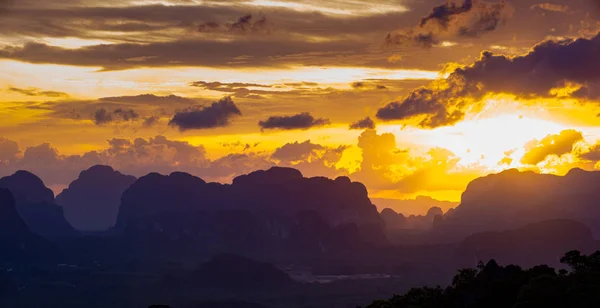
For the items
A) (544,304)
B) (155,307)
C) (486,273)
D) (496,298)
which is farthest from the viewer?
(155,307)

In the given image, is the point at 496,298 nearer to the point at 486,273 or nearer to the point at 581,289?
the point at 486,273

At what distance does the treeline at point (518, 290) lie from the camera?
91750 millimetres

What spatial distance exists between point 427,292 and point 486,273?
7.63 m

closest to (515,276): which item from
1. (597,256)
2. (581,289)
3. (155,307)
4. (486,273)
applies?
(486,273)

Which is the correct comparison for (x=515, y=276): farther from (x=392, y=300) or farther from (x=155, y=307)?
(x=155, y=307)

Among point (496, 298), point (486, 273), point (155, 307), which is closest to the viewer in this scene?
point (496, 298)

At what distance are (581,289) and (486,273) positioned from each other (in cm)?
2053

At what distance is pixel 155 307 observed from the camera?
12769 centimetres

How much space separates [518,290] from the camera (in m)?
104

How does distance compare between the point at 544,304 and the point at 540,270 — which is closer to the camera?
the point at 544,304

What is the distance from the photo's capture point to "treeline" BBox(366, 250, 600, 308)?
91750 mm

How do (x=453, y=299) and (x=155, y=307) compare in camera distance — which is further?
(x=155, y=307)

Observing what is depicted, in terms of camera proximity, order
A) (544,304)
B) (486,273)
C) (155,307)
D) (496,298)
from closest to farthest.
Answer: (544,304) → (496,298) → (486,273) → (155,307)

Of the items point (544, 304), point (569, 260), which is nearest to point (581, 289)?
point (544, 304)
